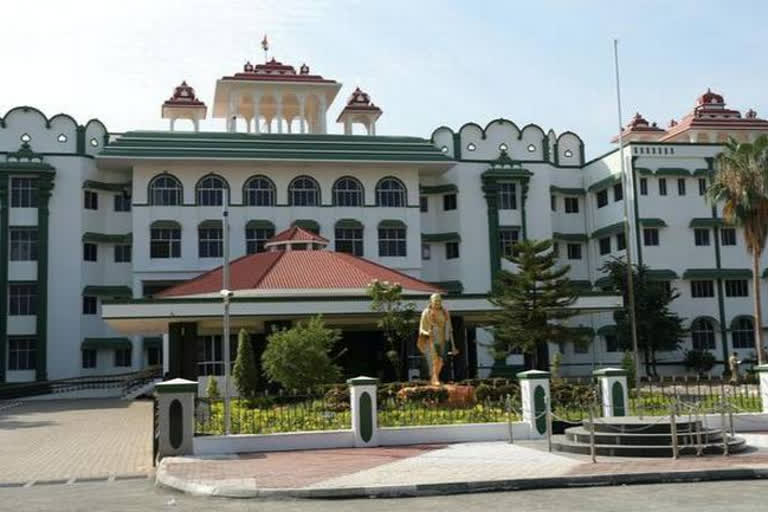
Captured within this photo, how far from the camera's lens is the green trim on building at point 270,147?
148 ft

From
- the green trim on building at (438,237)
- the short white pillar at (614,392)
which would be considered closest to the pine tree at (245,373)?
the short white pillar at (614,392)

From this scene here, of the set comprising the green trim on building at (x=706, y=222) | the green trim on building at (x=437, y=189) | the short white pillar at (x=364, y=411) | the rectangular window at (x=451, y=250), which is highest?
the green trim on building at (x=437, y=189)

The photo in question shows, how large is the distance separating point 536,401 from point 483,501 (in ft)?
24.6

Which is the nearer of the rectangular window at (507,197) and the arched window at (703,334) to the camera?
the arched window at (703,334)

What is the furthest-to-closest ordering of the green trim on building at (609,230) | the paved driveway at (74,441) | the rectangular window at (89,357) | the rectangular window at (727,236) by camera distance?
the rectangular window at (727,236) < the green trim on building at (609,230) < the rectangular window at (89,357) < the paved driveway at (74,441)

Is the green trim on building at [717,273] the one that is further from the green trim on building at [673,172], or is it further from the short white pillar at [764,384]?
the short white pillar at [764,384]

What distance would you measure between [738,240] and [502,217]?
42.3 ft

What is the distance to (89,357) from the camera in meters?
45.6

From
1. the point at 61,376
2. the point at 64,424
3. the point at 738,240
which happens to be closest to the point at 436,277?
the point at 738,240

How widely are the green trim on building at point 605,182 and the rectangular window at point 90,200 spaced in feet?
88.8

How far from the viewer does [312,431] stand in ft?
60.0

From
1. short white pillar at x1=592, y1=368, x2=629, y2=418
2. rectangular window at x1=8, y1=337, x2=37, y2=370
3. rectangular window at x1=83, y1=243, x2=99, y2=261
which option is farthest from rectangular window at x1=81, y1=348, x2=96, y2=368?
short white pillar at x1=592, y1=368, x2=629, y2=418

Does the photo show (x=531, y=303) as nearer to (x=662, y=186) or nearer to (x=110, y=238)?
(x=662, y=186)

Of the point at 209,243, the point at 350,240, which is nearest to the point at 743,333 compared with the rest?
the point at 350,240
